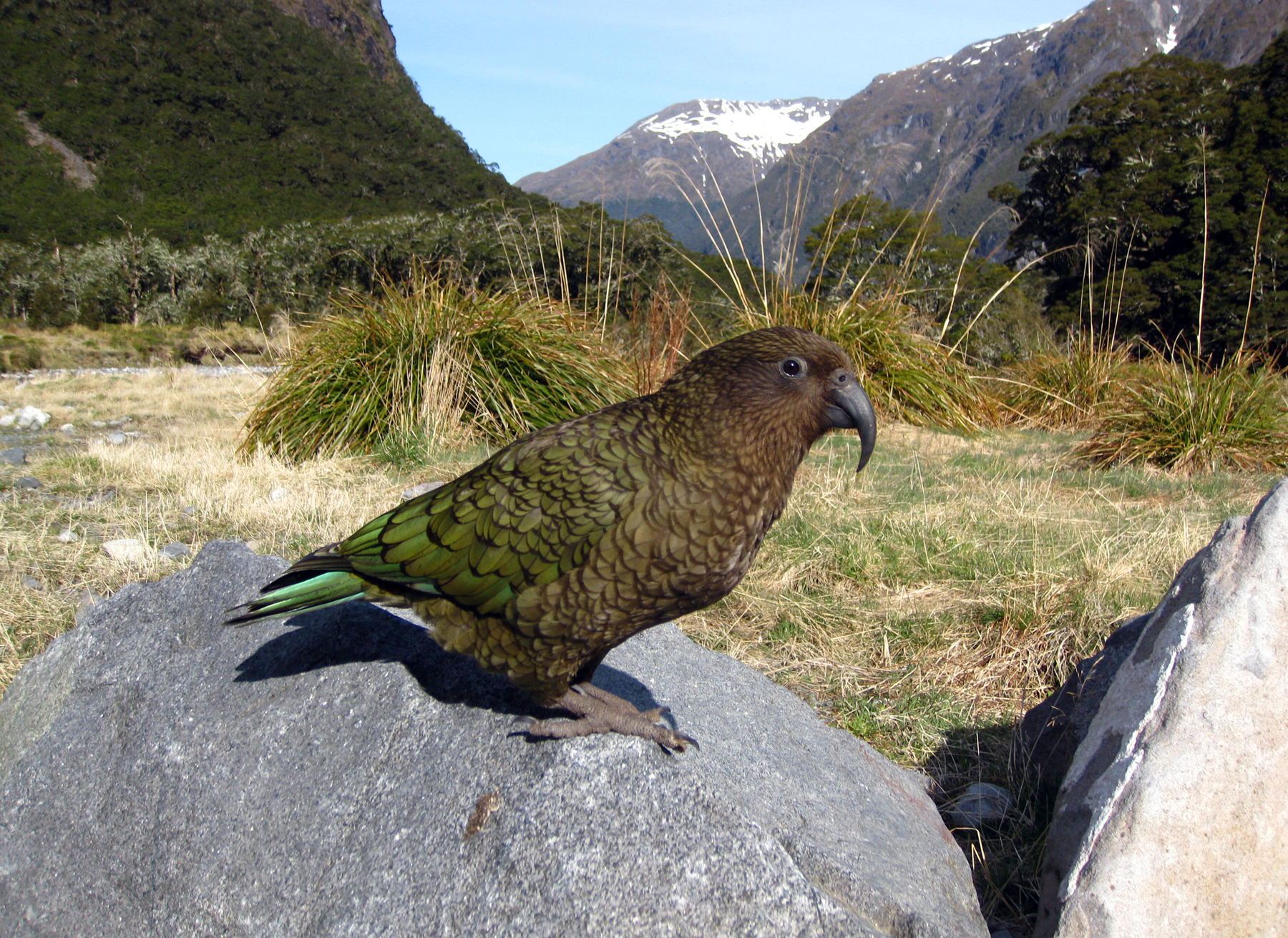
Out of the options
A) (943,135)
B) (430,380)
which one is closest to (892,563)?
(430,380)

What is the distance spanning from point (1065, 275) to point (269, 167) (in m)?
49.7

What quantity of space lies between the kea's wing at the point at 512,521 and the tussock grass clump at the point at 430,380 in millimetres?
5026

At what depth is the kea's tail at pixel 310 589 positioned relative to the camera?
213 cm

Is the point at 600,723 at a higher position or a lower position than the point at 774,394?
lower

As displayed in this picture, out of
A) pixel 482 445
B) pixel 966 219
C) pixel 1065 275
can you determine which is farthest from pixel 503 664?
pixel 966 219

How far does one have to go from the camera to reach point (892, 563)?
4.25 m

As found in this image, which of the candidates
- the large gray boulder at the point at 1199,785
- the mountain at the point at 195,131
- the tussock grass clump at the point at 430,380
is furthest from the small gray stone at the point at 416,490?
the mountain at the point at 195,131

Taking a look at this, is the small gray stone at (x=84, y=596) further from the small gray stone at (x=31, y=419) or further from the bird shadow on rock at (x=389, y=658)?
the small gray stone at (x=31, y=419)

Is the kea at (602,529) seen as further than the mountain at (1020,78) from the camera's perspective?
No

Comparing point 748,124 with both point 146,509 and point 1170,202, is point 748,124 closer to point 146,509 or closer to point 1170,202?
Answer: point 1170,202

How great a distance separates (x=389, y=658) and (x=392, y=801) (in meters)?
0.54

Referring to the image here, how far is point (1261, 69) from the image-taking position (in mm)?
18844

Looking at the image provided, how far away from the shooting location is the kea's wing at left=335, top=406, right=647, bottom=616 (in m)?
1.98

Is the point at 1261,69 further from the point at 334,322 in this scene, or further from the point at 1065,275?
the point at 334,322
